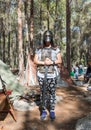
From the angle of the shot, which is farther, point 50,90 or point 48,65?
point 50,90

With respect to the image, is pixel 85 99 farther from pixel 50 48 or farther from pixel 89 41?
pixel 89 41

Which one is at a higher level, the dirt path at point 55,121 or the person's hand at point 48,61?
the person's hand at point 48,61

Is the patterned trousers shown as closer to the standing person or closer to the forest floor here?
the standing person

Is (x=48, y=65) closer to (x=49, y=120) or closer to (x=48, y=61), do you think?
(x=48, y=61)

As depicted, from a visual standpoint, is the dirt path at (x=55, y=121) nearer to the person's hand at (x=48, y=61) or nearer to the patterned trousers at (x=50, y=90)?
the patterned trousers at (x=50, y=90)

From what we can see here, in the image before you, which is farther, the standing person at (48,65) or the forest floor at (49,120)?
the standing person at (48,65)

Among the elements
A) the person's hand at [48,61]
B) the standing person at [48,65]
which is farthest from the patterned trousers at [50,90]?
the person's hand at [48,61]

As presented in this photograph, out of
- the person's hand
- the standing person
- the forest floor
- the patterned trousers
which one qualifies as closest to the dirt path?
the forest floor

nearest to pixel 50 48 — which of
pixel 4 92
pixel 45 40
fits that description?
pixel 45 40

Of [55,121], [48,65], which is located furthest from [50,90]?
[55,121]

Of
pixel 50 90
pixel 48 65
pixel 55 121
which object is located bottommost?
pixel 55 121

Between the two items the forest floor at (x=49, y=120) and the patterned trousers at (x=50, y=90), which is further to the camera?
the patterned trousers at (x=50, y=90)

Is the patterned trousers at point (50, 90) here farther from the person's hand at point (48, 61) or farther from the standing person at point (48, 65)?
the person's hand at point (48, 61)

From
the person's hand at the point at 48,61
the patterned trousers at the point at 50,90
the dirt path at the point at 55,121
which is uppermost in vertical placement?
the person's hand at the point at 48,61
